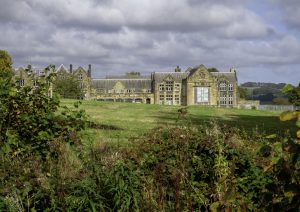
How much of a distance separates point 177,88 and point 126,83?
11.9m

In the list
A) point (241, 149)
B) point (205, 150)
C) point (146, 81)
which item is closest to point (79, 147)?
point (205, 150)

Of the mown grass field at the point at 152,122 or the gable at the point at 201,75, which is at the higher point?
the gable at the point at 201,75

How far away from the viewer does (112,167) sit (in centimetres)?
629

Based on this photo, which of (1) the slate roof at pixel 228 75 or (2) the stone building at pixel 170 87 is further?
(1) the slate roof at pixel 228 75

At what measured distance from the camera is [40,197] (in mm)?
5812

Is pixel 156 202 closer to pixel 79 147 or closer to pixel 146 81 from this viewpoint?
pixel 79 147

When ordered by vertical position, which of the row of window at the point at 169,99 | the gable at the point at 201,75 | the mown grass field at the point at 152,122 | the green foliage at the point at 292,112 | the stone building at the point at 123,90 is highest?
the gable at the point at 201,75

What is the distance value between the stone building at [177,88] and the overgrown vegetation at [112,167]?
8724 cm

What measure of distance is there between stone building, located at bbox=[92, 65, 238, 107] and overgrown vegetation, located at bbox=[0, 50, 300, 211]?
87.2m

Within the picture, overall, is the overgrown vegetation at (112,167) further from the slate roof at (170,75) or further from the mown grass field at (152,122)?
the slate roof at (170,75)

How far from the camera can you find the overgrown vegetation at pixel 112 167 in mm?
5535

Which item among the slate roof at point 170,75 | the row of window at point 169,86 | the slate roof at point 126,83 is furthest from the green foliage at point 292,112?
the slate roof at point 126,83

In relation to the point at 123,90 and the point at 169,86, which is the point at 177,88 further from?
the point at 123,90

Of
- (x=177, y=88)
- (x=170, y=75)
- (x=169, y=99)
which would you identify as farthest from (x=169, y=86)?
(x=169, y=99)
